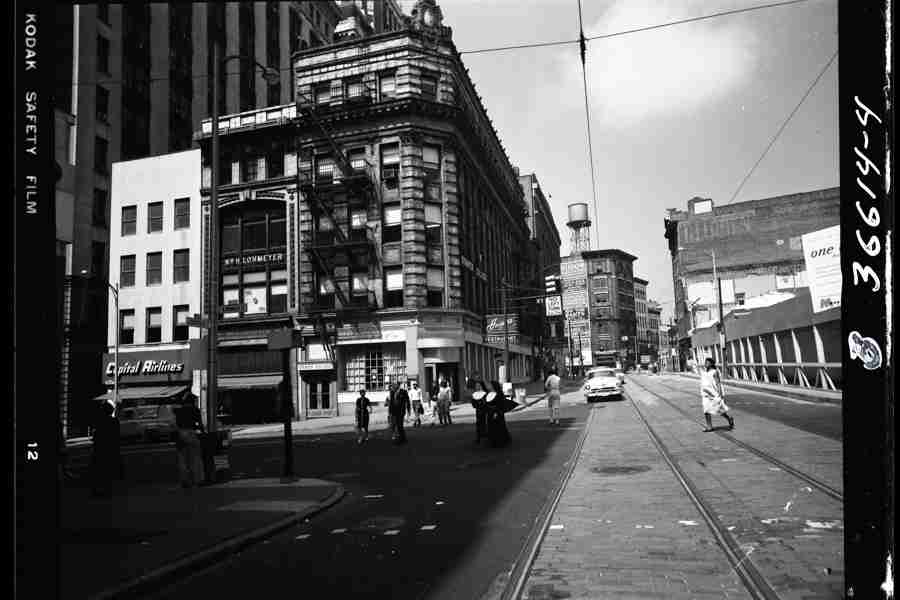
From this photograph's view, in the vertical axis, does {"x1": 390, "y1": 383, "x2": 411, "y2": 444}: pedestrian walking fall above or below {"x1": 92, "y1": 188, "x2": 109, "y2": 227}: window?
below

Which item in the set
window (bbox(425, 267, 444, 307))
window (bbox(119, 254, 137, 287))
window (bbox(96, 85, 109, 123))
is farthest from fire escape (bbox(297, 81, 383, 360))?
window (bbox(96, 85, 109, 123))

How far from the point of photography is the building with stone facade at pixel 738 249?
58594 millimetres

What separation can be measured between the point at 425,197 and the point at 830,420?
81.6ft

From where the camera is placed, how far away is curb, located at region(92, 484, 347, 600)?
5527 mm

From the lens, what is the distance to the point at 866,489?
354 centimetres

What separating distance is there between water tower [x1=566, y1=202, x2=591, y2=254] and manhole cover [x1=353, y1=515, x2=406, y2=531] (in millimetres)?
109433

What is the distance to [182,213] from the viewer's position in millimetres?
38938

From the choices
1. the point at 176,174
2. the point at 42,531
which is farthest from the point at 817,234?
the point at 176,174

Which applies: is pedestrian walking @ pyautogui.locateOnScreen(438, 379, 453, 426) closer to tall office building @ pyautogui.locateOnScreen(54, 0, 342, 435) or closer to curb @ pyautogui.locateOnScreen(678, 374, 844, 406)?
curb @ pyautogui.locateOnScreen(678, 374, 844, 406)

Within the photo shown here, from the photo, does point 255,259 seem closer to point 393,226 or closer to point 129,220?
point 129,220

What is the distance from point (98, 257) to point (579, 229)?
335 ft

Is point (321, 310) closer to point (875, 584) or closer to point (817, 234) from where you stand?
point (817, 234)

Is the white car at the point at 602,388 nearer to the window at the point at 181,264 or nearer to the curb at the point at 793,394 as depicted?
the curb at the point at 793,394

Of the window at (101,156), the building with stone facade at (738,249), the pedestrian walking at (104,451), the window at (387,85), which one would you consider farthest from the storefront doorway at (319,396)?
the building with stone facade at (738,249)
